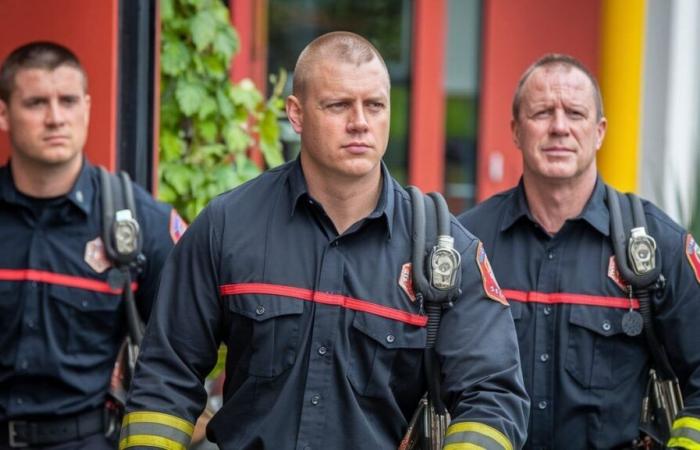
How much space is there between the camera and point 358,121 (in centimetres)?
352

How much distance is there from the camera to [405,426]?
3.56 m

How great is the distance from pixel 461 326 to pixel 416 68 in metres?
4.00

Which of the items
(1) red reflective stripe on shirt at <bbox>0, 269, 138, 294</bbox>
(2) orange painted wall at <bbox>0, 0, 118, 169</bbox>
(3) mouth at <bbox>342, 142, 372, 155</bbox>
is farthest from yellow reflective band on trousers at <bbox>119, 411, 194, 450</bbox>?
(2) orange painted wall at <bbox>0, 0, 118, 169</bbox>

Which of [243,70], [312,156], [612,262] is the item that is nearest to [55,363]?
[312,156]

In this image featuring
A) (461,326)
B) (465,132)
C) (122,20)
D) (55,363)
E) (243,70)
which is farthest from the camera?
(465,132)

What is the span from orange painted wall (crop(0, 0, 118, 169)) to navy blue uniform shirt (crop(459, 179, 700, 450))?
186 cm

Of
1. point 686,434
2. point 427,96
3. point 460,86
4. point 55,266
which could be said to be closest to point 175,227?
point 55,266

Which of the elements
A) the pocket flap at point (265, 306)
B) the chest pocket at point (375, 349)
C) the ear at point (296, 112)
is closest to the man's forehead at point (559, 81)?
the ear at point (296, 112)

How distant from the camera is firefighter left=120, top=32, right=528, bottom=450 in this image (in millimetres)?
3432

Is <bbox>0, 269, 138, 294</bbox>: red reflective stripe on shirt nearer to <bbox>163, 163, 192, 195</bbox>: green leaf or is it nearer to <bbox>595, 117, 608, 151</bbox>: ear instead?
<bbox>163, 163, 192, 195</bbox>: green leaf

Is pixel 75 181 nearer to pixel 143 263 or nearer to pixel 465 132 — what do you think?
pixel 143 263

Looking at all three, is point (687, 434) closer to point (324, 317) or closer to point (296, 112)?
point (324, 317)

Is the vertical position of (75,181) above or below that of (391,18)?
below

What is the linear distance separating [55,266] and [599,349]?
69.0 inches
